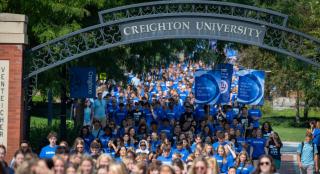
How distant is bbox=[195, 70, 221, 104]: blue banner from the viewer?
27.7 metres

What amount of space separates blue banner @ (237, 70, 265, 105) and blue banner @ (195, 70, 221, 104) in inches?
32.0

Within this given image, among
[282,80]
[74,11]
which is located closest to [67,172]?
[74,11]

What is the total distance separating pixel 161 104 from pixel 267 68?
26.4 m

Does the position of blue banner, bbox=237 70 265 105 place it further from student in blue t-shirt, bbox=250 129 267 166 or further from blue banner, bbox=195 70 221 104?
student in blue t-shirt, bbox=250 129 267 166

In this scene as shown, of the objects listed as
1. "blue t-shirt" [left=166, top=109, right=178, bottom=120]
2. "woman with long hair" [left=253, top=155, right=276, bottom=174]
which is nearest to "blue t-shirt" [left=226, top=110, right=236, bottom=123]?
"blue t-shirt" [left=166, top=109, right=178, bottom=120]

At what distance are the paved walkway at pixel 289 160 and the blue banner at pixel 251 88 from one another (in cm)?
218

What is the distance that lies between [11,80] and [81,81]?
3840 millimetres

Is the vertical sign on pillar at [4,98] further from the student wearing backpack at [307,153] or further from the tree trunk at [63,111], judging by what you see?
the student wearing backpack at [307,153]

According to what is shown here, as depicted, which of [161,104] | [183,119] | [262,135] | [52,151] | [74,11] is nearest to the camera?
[52,151]

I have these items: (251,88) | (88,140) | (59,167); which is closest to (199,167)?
(59,167)

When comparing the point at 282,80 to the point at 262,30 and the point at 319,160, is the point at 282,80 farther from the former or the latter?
the point at 262,30

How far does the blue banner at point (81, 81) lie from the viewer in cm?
2212

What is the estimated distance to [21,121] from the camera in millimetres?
18531

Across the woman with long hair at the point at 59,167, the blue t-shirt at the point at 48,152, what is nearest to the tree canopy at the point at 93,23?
the blue t-shirt at the point at 48,152
